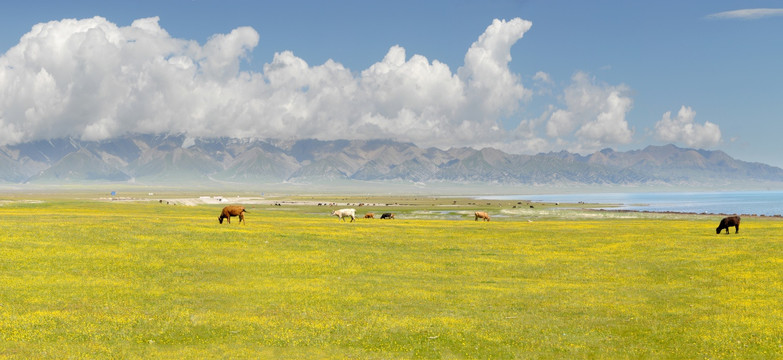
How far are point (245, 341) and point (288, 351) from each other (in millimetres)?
1905

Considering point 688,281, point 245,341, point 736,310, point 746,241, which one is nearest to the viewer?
point 245,341

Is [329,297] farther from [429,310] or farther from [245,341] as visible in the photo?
[245,341]

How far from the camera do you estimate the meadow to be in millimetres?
19609

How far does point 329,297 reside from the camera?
1060 inches

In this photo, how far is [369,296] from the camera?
27391mm

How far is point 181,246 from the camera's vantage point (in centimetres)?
3866

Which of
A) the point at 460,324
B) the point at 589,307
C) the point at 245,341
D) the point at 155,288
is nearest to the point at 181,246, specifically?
the point at 155,288

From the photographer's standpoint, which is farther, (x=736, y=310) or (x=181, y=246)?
(x=181, y=246)

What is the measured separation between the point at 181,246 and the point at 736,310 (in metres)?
32.3

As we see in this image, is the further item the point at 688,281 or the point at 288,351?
the point at 688,281

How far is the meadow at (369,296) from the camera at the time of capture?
19.6 metres

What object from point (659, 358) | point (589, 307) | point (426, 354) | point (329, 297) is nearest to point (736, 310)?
point (589, 307)

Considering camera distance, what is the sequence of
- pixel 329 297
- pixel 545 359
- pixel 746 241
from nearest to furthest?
pixel 545 359 < pixel 329 297 < pixel 746 241

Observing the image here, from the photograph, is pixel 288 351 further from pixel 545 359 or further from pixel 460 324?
pixel 545 359
